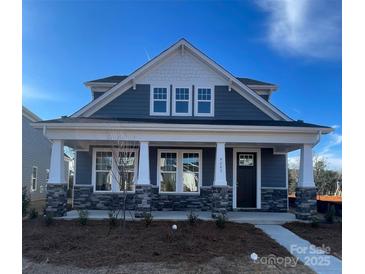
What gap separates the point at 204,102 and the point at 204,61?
1.64 meters

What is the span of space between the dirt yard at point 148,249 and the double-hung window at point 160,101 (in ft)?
16.6

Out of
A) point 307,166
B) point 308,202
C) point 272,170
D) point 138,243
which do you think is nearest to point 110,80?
point 272,170

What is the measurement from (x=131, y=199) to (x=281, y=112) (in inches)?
270

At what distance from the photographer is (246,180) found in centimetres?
1323

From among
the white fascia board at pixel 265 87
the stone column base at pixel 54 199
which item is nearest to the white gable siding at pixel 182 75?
the white fascia board at pixel 265 87

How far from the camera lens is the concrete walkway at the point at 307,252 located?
612cm

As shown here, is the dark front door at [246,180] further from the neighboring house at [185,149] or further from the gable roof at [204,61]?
the gable roof at [204,61]

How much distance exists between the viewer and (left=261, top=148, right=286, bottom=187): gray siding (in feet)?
43.3

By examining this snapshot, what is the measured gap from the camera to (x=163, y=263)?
601 centimetres

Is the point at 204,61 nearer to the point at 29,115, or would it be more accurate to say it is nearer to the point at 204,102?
the point at 204,102

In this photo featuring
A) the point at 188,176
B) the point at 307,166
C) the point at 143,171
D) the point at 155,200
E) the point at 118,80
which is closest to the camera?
the point at 143,171

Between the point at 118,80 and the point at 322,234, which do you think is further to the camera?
the point at 118,80

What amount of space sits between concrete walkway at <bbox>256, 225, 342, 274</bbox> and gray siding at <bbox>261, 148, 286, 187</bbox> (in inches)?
153

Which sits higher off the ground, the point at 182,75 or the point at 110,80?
the point at 110,80
